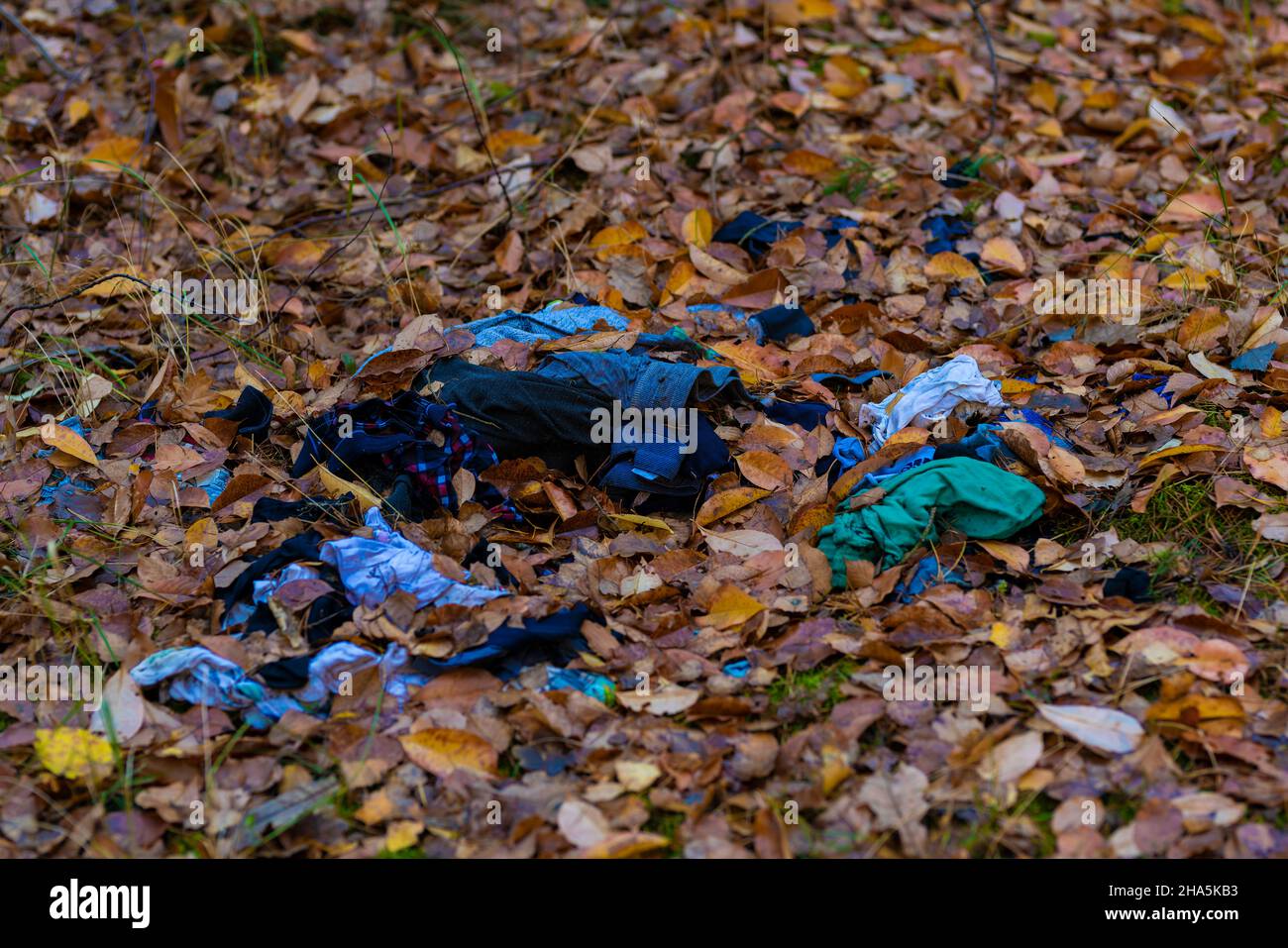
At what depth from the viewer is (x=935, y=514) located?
2873 mm

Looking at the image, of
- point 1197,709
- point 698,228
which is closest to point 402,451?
point 698,228

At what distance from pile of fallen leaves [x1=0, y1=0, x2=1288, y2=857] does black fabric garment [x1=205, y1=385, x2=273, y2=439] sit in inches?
1.6

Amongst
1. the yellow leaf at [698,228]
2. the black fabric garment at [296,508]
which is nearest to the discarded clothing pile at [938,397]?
the yellow leaf at [698,228]

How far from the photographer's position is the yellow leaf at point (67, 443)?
3.29 meters

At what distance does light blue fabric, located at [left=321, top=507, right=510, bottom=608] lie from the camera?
2760 millimetres

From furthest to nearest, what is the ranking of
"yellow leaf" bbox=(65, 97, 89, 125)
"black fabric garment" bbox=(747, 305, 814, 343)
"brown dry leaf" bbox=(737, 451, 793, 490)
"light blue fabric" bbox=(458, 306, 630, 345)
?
"yellow leaf" bbox=(65, 97, 89, 125) < "black fabric garment" bbox=(747, 305, 814, 343) < "light blue fabric" bbox=(458, 306, 630, 345) < "brown dry leaf" bbox=(737, 451, 793, 490)

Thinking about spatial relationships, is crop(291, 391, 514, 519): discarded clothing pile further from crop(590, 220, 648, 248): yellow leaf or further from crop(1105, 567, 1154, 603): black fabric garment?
crop(1105, 567, 1154, 603): black fabric garment

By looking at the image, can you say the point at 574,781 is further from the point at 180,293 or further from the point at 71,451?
the point at 180,293

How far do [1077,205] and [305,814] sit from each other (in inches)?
139

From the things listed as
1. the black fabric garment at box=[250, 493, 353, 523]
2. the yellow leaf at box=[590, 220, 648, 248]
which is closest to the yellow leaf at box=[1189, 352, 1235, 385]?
the yellow leaf at box=[590, 220, 648, 248]
